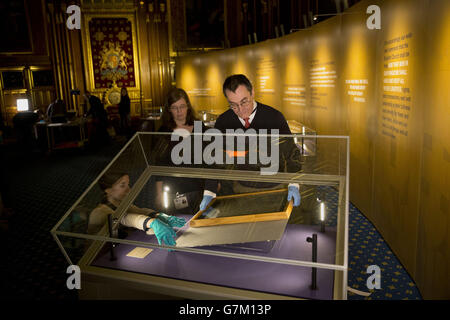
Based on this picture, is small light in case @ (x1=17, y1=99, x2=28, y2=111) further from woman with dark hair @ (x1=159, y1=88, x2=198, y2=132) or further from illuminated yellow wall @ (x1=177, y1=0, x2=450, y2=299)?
woman with dark hair @ (x1=159, y1=88, x2=198, y2=132)

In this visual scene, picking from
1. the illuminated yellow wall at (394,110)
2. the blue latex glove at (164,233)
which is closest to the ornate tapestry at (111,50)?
the illuminated yellow wall at (394,110)

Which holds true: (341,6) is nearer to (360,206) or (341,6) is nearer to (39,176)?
(360,206)

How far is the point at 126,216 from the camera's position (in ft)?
5.67

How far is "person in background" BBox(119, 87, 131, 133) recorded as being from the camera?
38.8 feet

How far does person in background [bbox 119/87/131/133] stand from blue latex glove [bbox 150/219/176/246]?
35.2ft

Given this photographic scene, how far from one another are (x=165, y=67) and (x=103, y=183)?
1316 centimetres

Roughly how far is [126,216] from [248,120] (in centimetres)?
111

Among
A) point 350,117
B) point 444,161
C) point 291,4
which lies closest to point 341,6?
point 350,117

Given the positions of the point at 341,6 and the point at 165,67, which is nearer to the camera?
the point at 341,6

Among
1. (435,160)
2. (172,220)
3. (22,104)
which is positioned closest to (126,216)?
(172,220)

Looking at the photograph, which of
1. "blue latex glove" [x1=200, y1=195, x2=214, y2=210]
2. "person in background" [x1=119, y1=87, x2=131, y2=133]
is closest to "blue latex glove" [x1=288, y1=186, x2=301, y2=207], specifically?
"blue latex glove" [x1=200, y1=195, x2=214, y2=210]
